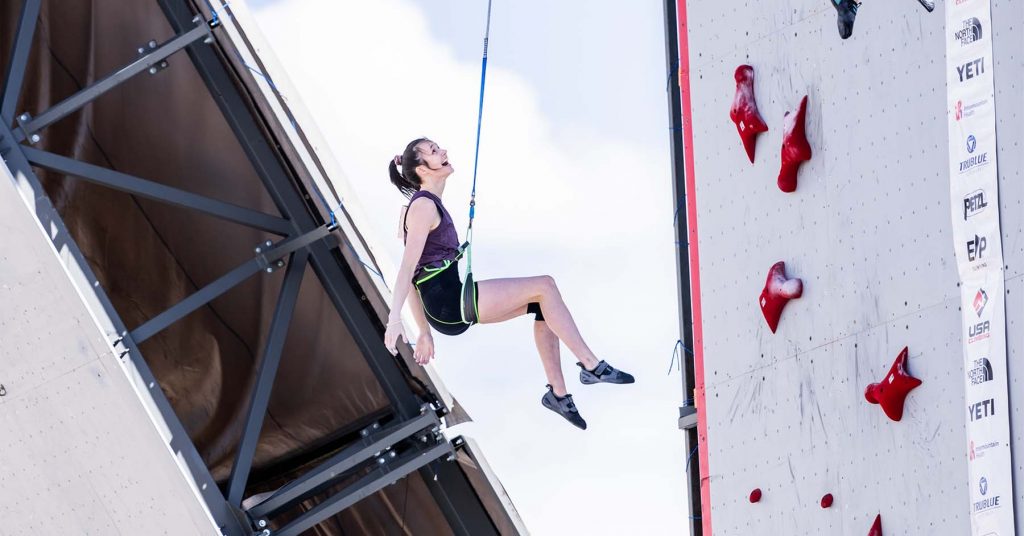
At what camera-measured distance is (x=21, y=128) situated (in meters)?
10.8

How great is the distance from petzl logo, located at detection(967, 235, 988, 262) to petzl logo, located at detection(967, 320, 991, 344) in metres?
0.28

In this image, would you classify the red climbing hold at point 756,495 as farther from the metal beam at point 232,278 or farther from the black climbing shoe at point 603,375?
Result: the metal beam at point 232,278

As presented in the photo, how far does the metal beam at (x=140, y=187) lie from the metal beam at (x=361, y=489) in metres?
2.11

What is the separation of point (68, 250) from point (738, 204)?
16.4 ft

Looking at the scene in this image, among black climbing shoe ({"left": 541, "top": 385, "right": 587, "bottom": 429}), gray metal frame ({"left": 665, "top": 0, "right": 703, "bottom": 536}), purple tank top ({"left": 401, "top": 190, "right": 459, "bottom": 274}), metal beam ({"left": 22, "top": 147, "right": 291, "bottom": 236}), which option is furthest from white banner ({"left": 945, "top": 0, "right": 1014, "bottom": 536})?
metal beam ({"left": 22, "top": 147, "right": 291, "bottom": 236})

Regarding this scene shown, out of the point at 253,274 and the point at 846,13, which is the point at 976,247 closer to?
the point at 846,13

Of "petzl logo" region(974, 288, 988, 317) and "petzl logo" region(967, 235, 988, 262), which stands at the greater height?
"petzl logo" region(967, 235, 988, 262)

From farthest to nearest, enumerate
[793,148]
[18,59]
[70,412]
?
[18,59], [70,412], [793,148]

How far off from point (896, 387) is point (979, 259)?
0.73m

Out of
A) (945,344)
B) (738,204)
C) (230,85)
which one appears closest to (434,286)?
(738,204)

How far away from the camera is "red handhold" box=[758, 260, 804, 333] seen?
7.25 meters

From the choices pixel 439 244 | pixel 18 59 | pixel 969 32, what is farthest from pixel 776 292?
pixel 18 59

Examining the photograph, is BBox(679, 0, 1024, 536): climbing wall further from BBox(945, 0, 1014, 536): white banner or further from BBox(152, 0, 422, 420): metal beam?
BBox(152, 0, 422, 420): metal beam

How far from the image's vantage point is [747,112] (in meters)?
7.64
